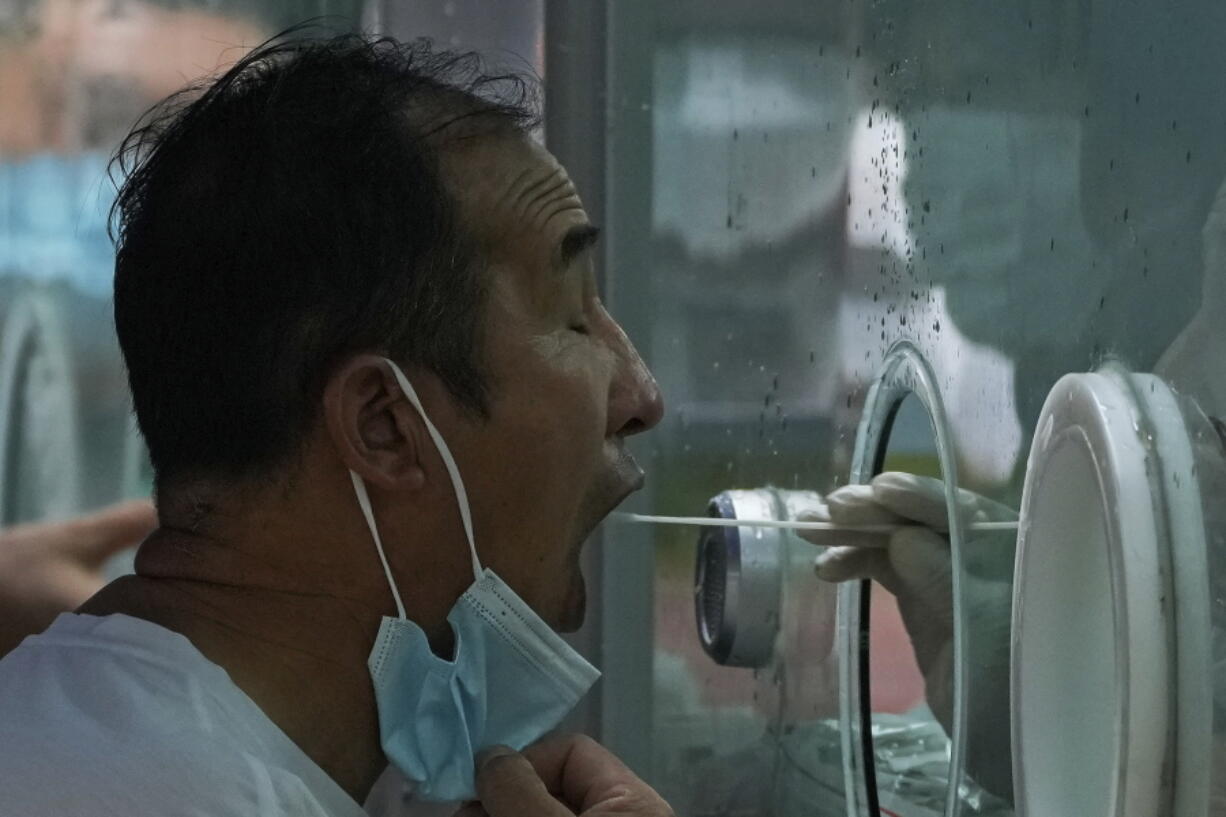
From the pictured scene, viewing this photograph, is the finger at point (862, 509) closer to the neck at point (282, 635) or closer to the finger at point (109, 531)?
the neck at point (282, 635)

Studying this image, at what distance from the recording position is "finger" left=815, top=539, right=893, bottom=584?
99 centimetres

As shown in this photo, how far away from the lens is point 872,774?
107cm

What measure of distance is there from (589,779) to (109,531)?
554 millimetres

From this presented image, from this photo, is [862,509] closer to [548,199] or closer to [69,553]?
[548,199]

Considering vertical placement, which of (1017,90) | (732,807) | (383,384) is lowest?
(732,807)

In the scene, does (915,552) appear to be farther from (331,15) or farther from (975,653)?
(331,15)

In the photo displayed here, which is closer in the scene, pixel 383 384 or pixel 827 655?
pixel 383 384

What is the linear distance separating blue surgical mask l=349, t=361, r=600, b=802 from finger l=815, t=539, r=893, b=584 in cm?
21

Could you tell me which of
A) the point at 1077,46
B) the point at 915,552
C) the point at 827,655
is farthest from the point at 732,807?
the point at 1077,46

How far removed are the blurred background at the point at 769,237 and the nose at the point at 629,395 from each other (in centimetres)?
17

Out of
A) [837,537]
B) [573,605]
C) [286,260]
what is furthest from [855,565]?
[286,260]

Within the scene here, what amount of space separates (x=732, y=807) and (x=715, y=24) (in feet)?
2.16

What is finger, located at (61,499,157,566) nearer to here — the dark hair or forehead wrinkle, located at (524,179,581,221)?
the dark hair

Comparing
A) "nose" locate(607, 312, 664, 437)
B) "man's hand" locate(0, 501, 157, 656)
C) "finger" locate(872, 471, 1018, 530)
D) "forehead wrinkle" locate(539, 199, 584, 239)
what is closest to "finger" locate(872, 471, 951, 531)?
"finger" locate(872, 471, 1018, 530)
